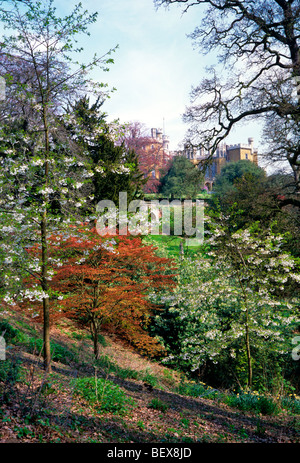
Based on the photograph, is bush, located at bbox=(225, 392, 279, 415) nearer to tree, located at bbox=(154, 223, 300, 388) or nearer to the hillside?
the hillside

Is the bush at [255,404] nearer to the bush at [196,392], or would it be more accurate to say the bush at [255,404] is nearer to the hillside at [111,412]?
the hillside at [111,412]

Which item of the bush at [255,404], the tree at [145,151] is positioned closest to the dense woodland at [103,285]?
the bush at [255,404]

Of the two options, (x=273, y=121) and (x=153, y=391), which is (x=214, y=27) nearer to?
(x=273, y=121)

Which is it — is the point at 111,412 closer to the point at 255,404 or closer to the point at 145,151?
the point at 255,404

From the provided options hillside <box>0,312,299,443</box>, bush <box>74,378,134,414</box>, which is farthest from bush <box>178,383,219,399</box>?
bush <box>74,378,134,414</box>

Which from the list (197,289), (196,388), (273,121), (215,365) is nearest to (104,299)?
(197,289)

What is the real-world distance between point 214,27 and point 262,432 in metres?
9.55

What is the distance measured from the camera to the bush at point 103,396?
5414mm

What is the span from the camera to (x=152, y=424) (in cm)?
535

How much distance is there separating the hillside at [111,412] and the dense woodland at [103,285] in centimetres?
3

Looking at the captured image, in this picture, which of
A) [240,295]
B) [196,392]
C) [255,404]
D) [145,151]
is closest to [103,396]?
[255,404]

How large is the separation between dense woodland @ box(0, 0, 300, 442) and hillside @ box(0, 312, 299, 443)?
0.03 metres

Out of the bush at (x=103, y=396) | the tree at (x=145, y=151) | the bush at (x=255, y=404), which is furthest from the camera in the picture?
the tree at (x=145, y=151)

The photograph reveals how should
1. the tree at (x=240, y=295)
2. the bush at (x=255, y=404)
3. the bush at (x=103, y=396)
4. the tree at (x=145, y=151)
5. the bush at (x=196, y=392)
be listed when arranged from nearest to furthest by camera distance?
1. the bush at (x=103, y=396)
2. the bush at (x=255, y=404)
3. the bush at (x=196, y=392)
4. the tree at (x=240, y=295)
5. the tree at (x=145, y=151)
